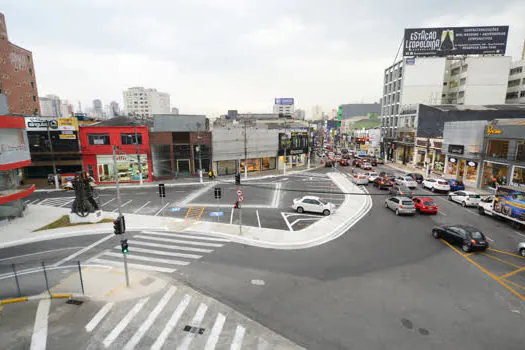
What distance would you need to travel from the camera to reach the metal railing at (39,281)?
1288 cm

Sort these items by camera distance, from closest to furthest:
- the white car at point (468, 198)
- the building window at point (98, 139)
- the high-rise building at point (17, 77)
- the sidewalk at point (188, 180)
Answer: the white car at point (468, 198) → the sidewalk at point (188, 180) → the building window at point (98, 139) → the high-rise building at point (17, 77)

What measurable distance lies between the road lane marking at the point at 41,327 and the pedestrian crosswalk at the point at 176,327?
141cm

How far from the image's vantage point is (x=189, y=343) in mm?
9742

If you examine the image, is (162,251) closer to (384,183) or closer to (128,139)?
(128,139)

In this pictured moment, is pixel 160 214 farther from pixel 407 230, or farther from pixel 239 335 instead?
pixel 407 230

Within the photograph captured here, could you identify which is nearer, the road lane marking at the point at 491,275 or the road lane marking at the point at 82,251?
the road lane marking at the point at 491,275

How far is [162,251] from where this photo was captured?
58.4 feet

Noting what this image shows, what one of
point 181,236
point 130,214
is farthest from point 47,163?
point 181,236

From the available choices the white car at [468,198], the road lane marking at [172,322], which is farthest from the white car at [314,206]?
the road lane marking at [172,322]

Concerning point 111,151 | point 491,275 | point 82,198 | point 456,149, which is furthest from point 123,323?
point 456,149

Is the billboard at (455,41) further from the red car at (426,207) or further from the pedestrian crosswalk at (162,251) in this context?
the pedestrian crosswalk at (162,251)

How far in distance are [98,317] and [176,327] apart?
Result: 3.59 m

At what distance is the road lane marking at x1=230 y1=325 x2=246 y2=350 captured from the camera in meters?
9.53

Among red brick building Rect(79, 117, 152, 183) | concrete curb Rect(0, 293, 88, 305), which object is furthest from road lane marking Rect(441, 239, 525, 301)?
red brick building Rect(79, 117, 152, 183)
